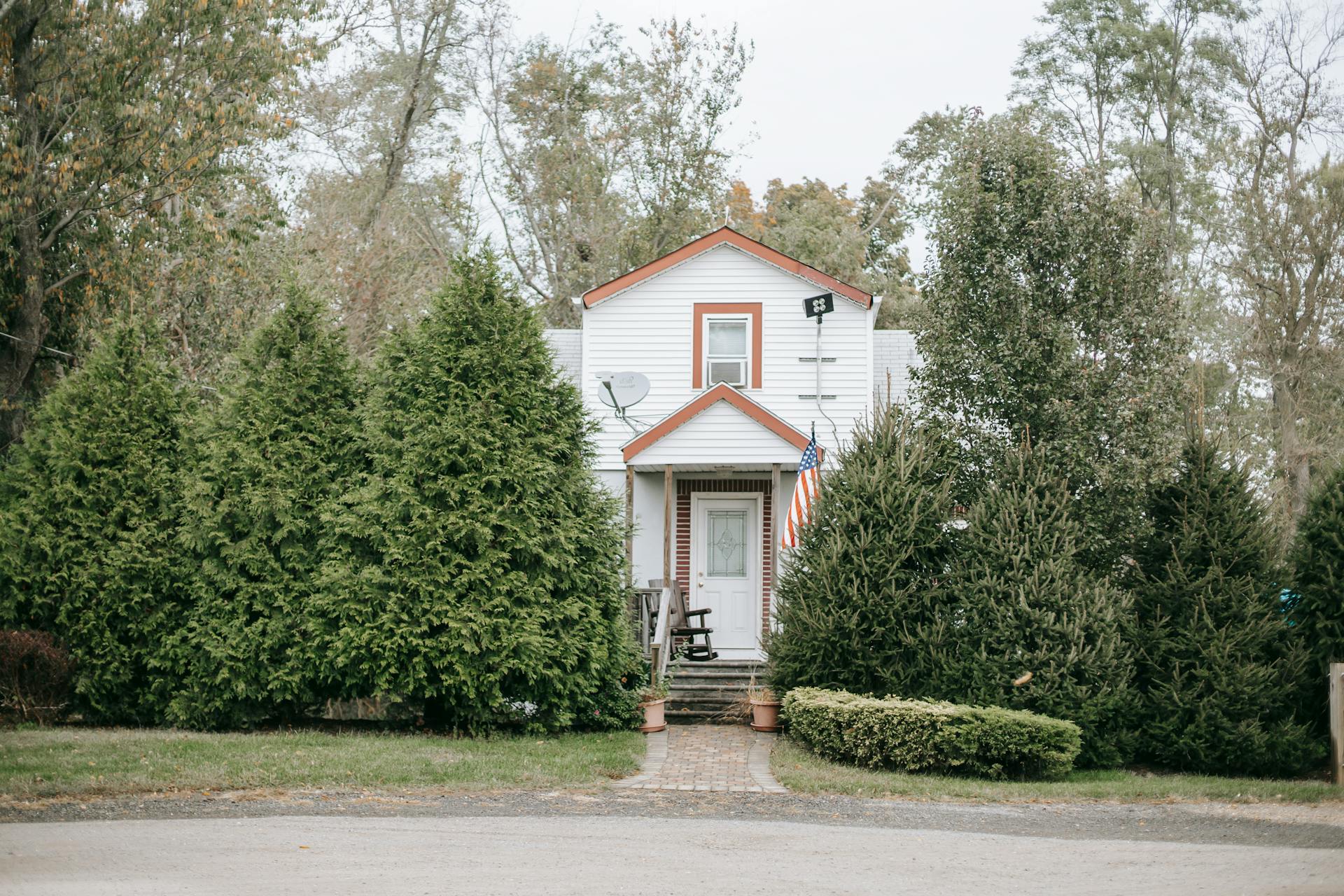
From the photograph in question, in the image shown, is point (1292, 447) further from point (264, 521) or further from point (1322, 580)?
point (264, 521)

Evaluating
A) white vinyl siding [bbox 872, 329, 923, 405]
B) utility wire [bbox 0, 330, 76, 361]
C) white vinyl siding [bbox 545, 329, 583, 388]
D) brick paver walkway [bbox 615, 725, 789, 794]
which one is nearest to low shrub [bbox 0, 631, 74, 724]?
utility wire [bbox 0, 330, 76, 361]

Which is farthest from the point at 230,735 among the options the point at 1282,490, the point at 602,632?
the point at 1282,490

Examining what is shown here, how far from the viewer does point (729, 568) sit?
1958 cm

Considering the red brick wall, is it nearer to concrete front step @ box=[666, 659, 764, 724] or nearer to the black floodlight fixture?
concrete front step @ box=[666, 659, 764, 724]

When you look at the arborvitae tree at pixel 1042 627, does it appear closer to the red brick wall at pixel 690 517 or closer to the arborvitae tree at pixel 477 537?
the arborvitae tree at pixel 477 537

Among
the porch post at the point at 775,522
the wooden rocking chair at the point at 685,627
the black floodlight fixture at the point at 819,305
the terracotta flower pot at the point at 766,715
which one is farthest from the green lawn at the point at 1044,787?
the black floodlight fixture at the point at 819,305

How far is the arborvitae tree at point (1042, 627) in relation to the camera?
44.7ft

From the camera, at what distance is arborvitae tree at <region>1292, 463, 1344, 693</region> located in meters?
14.1

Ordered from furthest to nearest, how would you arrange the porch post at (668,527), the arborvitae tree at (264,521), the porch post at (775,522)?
the porch post at (775,522) < the porch post at (668,527) < the arborvitae tree at (264,521)

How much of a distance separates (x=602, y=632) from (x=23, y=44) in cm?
1117

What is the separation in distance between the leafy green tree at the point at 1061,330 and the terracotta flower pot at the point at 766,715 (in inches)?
158

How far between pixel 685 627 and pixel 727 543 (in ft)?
6.71

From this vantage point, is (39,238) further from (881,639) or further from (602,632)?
(881,639)

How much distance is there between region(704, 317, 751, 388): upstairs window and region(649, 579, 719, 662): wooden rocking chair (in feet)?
11.9
